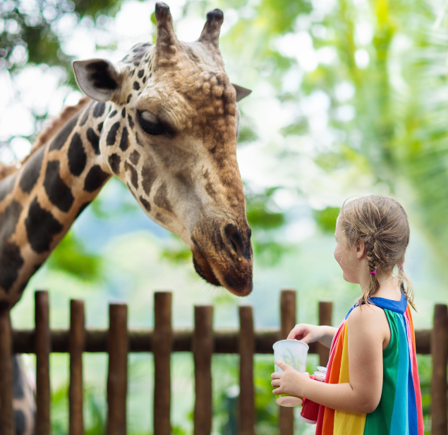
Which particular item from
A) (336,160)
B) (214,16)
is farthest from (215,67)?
(336,160)

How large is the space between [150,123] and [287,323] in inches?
53.4

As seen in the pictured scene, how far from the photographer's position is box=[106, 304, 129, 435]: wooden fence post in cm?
226

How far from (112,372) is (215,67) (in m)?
1.60

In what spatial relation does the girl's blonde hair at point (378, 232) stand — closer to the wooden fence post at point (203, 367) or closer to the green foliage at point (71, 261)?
the wooden fence post at point (203, 367)

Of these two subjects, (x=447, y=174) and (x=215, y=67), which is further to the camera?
(x=447, y=174)

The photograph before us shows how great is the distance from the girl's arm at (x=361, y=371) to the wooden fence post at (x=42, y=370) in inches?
62.8

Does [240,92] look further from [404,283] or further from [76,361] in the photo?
[76,361]

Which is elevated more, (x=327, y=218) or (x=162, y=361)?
(x=327, y=218)

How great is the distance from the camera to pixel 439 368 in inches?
90.5

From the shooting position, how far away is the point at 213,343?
2.34 metres

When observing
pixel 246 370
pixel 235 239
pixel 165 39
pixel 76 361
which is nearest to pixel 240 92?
pixel 165 39

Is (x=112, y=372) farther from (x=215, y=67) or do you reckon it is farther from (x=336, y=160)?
(x=336, y=160)

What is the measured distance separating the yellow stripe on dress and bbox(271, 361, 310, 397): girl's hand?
0.30ft

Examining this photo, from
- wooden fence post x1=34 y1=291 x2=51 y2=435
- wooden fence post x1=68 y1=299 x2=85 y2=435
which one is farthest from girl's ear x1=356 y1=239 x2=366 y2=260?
wooden fence post x1=34 y1=291 x2=51 y2=435
